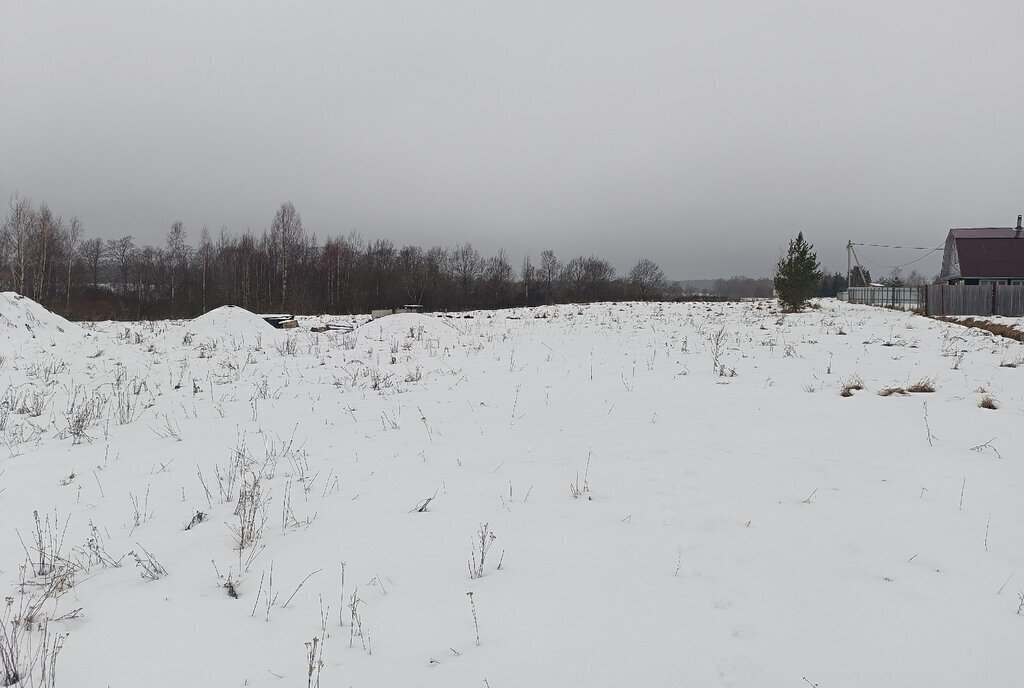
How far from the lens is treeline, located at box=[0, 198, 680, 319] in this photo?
129 ft

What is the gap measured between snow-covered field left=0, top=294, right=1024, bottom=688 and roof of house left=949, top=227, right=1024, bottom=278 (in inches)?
1539

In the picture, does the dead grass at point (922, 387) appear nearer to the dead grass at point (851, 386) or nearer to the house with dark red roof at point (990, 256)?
the dead grass at point (851, 386)

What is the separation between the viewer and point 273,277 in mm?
52375

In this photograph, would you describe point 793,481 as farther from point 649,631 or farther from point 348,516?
point 348,516

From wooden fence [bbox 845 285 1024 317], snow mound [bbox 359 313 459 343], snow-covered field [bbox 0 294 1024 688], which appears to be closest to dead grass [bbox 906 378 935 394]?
snow-covered field [bbox 0 294 1024 688]

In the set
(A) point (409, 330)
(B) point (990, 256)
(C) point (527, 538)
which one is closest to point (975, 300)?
(B) point (990, 256)

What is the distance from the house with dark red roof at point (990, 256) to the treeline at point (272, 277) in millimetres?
33945

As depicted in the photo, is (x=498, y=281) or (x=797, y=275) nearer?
(x=797, y=275)

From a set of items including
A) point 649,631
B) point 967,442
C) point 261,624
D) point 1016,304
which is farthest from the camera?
point 1016,304

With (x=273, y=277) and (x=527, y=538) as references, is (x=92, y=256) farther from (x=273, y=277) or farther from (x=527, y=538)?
(x=527, y=538)

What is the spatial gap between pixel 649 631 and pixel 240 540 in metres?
2.35

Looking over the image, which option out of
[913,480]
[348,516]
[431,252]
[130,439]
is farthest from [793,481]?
[431,252]

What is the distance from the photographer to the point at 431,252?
67.3 meters

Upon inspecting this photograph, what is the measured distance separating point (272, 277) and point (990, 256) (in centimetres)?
6033
